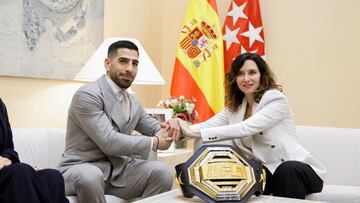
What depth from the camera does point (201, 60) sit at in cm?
372

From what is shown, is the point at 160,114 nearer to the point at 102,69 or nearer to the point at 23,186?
the point at 102,69

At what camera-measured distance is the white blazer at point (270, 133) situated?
225 cm

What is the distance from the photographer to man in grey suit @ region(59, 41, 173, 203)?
2.04 meters

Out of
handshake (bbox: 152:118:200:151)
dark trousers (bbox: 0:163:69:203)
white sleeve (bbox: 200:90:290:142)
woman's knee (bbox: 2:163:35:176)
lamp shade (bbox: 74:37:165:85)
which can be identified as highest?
lamp shade (bbox: 74:37:165:85)

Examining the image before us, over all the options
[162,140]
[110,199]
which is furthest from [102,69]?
[110,199]

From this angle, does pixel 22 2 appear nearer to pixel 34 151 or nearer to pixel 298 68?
pixel 34 151

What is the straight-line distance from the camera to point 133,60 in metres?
2.39

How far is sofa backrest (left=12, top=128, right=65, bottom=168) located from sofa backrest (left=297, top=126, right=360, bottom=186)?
4.93 feet

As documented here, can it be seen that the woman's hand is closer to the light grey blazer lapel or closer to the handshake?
the handshake

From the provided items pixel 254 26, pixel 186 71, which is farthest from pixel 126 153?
pixel 254 26

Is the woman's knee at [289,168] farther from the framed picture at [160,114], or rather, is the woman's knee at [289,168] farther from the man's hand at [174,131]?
the framed picture at [160,114]

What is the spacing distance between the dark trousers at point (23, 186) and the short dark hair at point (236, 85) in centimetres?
121

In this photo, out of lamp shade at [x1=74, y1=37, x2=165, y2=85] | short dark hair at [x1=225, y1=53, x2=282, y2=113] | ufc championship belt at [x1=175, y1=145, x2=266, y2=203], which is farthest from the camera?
lamp shade at [x1=74, y1=37, x2=165, y2=85]

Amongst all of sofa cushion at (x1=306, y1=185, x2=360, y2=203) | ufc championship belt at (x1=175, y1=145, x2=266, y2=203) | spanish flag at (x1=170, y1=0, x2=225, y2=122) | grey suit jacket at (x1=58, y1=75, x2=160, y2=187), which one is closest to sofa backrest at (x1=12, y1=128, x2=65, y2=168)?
grey suit jacket at (x1=58, y1=75, x2=160, y2=187)
